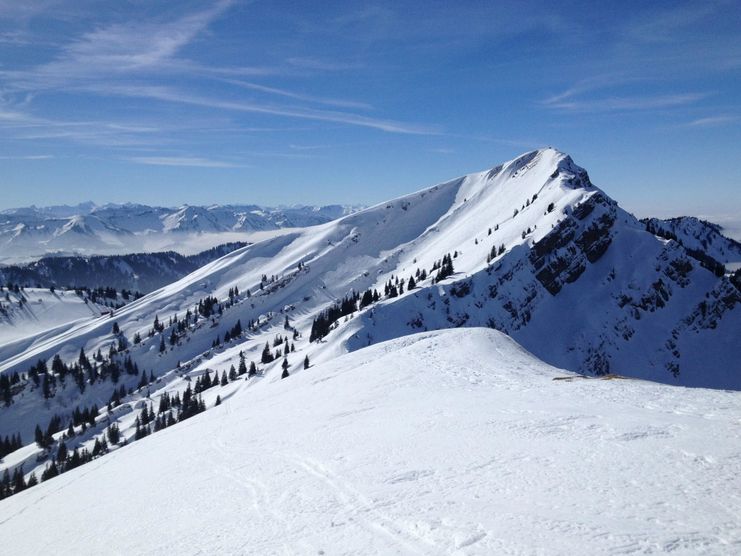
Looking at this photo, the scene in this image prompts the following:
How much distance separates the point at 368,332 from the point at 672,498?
9401 centimetres

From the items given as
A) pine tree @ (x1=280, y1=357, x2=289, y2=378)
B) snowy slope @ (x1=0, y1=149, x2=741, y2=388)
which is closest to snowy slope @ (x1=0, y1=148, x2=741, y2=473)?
snowy slope @ (x1=0, y1=149, x2=741, y2=388)

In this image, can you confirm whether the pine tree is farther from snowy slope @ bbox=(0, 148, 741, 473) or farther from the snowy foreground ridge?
the snowy foreground ridge

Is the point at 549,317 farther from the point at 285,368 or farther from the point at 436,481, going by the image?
the point at 436,481

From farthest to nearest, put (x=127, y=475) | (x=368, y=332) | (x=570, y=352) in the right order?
(x=570, y=352)
(x=368, y=332)
(x=127, y=475)

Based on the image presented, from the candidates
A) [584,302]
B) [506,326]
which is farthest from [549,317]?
[506,326]

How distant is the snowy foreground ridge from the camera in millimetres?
11102

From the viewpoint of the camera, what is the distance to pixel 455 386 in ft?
91.9

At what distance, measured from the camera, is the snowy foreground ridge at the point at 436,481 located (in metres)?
11.1

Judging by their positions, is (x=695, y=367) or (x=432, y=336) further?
(x=695, y=367)

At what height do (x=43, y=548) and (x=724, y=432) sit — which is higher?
(x=724, y=432)

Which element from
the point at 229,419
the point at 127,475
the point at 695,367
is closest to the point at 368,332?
the point at 229,419

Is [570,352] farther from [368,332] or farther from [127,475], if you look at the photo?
[127,475]

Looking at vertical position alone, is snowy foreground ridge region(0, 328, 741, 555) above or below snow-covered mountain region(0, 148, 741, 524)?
above

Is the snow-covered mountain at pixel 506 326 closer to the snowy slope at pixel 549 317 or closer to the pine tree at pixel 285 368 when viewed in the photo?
the snowy slope at pixel 549 317
